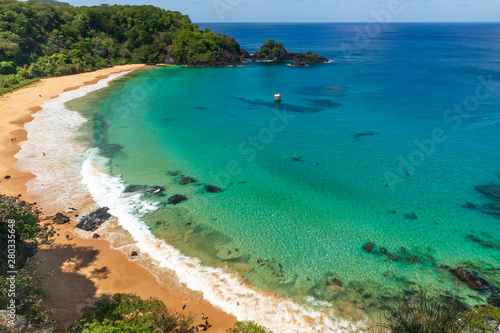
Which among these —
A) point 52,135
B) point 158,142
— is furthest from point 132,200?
point 52,135

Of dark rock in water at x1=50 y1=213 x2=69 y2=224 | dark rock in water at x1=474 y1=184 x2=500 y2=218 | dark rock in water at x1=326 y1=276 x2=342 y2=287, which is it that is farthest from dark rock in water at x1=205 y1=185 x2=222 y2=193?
dark rock in water at x1=474 y1=184 x2=500 y2=218

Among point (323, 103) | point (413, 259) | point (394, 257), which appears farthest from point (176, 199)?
point (323, 103)

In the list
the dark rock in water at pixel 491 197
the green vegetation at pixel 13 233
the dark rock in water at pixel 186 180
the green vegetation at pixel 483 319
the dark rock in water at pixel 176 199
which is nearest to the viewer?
the green vegetation at pixel 483 319

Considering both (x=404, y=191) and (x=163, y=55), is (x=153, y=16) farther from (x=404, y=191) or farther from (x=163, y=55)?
(x=404, y=191)

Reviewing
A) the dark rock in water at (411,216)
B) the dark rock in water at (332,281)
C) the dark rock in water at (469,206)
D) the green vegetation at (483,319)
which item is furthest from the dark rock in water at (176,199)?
the dark rock in water at (469,206)

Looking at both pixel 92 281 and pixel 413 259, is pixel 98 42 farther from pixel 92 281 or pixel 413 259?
pixel 413 259

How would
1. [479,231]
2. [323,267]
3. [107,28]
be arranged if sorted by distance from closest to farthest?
[323,267] → [479,231] → [107,28]

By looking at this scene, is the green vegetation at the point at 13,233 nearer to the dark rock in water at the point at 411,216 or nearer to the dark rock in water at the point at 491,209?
the dark rock in water at the point at 411,216
